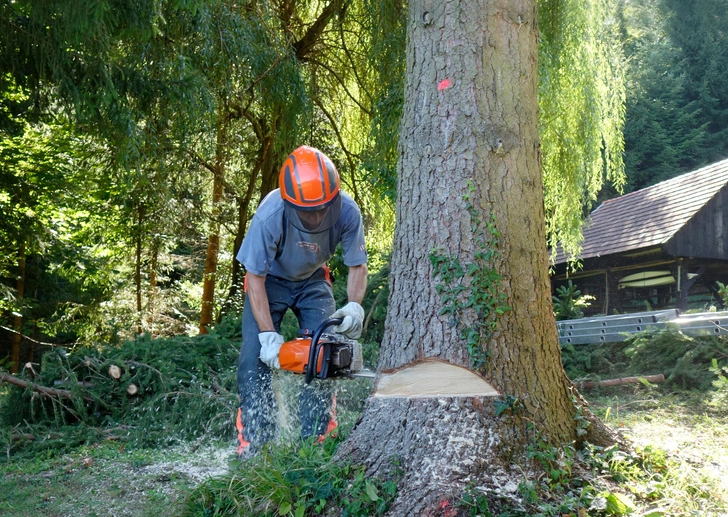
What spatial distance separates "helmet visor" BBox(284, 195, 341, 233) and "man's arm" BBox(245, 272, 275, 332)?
0.40 m

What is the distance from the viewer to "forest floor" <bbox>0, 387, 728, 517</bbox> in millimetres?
3174

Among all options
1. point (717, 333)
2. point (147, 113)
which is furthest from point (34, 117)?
point (717, 333)

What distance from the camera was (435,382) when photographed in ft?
9.25

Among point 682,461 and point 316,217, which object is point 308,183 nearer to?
point 316,217

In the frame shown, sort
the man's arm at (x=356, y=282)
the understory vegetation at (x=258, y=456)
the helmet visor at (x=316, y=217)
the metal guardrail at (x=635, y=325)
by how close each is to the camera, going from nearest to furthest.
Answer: the understory vegetation at (x=258, y=456)
the helmet visor at (x=316, y=217)
the man's arm at (x=356, y=282)
the metal guardrail at (x=635, y=325)

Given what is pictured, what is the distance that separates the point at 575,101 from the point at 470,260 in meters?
5.19

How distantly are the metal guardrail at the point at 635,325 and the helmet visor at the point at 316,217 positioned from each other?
3.91 meters

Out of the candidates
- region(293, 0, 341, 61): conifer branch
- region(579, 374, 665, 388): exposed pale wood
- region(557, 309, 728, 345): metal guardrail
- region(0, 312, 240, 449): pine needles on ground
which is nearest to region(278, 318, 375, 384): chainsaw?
region(0, 312, 240, 449): pine needles on ground

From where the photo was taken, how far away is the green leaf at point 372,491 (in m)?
2.55

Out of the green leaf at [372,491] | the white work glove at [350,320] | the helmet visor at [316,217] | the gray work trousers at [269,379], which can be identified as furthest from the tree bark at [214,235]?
the green leaf at [372,491]

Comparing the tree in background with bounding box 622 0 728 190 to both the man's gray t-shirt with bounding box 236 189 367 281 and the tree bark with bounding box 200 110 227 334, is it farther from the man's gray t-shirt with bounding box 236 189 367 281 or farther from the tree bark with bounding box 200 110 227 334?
the man's gray t-shirt with bounding box 236 189 367 281

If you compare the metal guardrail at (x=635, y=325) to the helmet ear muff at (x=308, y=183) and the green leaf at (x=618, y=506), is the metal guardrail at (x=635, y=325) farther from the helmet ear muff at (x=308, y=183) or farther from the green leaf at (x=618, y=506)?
the helmet ear muff at (x=308, y=183)

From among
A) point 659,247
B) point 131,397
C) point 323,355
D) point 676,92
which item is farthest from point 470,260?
point 676,92

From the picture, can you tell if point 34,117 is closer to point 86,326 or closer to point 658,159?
point 86,326
